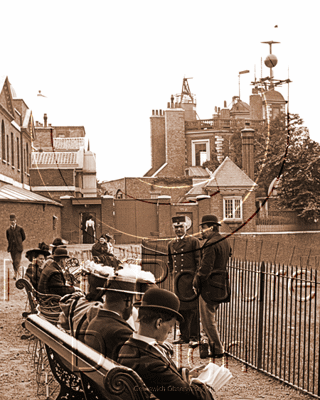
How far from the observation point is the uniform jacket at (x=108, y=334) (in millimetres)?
3436

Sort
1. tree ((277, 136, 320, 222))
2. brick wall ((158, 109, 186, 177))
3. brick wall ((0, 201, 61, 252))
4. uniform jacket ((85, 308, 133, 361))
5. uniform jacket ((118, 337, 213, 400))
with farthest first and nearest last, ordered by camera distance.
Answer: tree ((277, 136, 320, 222)) → brick wall ((0, 201, 61, 252)) → brick wall ((158, 109, 186, 177)) → uniform jacket ((85, 308, 133, 361)) → uniform jacket ((118, 337, 213, 400))

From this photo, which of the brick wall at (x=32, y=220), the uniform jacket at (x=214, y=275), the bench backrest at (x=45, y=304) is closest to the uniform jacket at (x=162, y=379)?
the bench backrest at (x=45, y=304)

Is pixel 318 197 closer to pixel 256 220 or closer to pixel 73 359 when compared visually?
pixel 256 220

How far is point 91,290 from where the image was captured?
4.83 metres

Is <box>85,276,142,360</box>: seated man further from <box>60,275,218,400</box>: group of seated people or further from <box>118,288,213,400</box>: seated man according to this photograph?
<box>118,288,213,400</box>: seated man

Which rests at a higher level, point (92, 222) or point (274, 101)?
point (274, 101)

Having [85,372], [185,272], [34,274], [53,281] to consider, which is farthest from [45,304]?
[85,372]

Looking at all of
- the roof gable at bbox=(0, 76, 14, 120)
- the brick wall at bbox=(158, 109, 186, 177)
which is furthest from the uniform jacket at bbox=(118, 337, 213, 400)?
the roof gable at bbox=(0, 76, 14, 120)

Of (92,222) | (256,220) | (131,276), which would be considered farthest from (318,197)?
(131,276)

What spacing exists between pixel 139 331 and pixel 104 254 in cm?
965

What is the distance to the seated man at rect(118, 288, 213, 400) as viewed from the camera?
275 cm

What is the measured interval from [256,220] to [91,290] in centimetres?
3601

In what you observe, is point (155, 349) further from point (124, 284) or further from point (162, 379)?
point (124, 284)

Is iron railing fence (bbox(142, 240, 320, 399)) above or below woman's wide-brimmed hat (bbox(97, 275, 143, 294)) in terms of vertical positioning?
below
